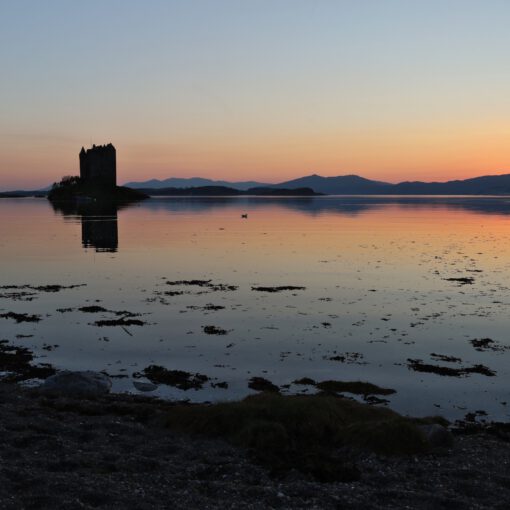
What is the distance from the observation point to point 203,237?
195ft

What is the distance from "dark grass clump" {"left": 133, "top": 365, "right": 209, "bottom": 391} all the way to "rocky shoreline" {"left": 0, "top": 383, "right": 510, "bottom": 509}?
2.49m

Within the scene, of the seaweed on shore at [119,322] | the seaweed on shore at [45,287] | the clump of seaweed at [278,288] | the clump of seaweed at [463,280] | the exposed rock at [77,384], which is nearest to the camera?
the exposed rock at [77,384]

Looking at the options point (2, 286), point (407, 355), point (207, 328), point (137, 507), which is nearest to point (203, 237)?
point (2, 286)

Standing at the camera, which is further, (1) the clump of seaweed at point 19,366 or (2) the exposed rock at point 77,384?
(1) the clump of seaweed at point 19,366

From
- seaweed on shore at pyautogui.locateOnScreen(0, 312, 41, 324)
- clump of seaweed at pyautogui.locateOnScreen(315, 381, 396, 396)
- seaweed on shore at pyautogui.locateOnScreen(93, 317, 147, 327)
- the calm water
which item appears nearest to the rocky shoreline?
the calm water

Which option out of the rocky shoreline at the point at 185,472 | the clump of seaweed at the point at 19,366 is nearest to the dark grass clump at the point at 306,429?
the rocky shoreline at the point at 185,472

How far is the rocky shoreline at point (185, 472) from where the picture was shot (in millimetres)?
8523

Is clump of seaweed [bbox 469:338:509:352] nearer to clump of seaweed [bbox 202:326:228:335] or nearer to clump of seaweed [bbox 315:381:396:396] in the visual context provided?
clump of seaweed [bbox 315:381:396:396]

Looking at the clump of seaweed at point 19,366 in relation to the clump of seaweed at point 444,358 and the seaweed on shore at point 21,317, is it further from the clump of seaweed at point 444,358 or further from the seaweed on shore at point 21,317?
the clump of seaweed at point 444,358

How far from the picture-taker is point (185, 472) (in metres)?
9.67

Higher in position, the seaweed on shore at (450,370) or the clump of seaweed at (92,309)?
the clump of seaweed at (92,309)

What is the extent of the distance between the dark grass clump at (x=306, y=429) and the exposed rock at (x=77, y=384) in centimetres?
282

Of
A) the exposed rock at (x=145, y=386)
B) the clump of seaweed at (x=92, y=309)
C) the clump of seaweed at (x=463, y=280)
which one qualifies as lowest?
the exposed rock at (x=145, y=386)

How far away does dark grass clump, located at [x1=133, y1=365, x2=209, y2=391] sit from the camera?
49.3 feet
